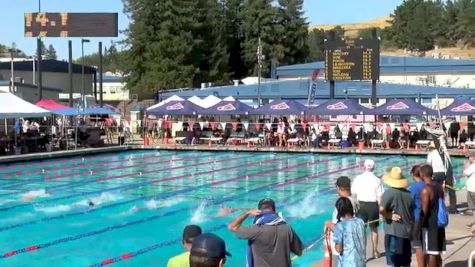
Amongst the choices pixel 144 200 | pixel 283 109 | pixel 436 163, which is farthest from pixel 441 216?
pixel 283 109

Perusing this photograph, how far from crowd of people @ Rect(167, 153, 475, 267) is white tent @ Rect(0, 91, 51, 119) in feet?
63.8

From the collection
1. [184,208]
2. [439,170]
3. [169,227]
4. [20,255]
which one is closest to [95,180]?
[184,208]

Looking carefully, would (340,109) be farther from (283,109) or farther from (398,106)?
(283,109)

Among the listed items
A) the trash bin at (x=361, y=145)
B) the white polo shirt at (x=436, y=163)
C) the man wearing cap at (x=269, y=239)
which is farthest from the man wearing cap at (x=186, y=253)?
Answer: the trash bin at (x=361, y=145)

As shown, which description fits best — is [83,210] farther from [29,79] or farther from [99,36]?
[29,79]

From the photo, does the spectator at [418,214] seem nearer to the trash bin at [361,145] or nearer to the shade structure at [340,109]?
the trash bin at [361,145]

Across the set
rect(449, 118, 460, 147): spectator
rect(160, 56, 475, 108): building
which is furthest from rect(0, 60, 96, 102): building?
rect(449, 118, 460, 147): spectator

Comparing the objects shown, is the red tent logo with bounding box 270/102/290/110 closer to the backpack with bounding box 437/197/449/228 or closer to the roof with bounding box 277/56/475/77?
the backpack with bounding box 437/197/449/228

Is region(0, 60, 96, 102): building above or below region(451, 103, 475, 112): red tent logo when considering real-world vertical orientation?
above

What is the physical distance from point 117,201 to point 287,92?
32.8 meters

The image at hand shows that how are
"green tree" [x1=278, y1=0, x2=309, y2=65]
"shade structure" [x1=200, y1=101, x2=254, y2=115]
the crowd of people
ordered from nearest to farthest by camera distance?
1. the crowd of people
2. "shade structure" [x1=200, y1=101, x2=254, y2=115]
3. "green tree" [x1=278, y1=0, x2=309, y2=65]

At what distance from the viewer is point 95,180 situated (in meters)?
21.5

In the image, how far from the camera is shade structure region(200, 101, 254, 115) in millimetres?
33812

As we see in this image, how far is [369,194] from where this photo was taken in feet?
31.3
